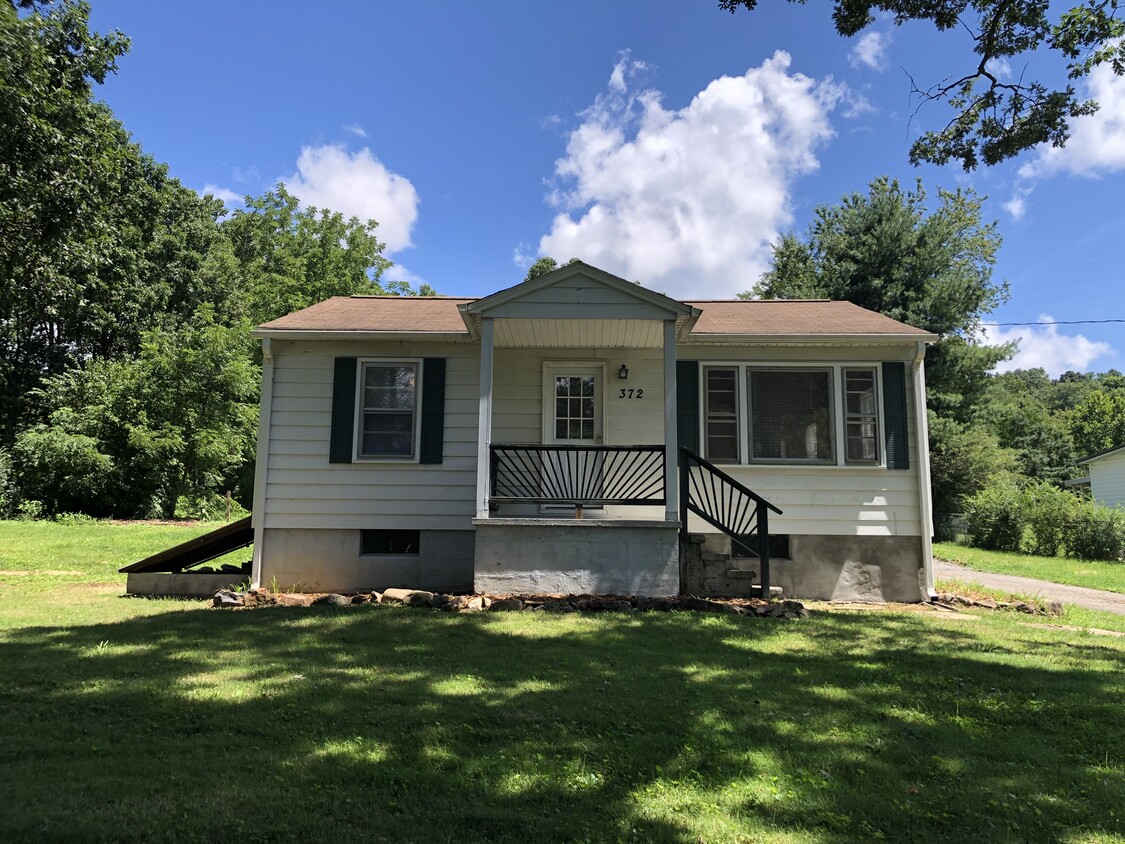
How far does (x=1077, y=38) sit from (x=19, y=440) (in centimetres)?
2364

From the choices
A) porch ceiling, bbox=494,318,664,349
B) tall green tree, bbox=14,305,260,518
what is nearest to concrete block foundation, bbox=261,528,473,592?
porch ceiling, bbox=494,318,664,349

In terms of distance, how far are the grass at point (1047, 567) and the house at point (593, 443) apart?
227 inches

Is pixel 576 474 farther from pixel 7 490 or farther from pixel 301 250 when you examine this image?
pixel 301 250

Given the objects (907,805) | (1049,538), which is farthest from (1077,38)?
(1049,538)

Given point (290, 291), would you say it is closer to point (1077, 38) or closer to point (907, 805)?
point (1077, 38)

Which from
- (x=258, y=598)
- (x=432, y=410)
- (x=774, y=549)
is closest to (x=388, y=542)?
(x=258, y=598)

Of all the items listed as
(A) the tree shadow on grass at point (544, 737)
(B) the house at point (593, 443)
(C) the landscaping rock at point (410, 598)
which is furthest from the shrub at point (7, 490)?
(C) the landscaping rock at point (410, 598)

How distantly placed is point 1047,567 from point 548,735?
1465 centimetres

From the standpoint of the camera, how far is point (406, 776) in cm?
287

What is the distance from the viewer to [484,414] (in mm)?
7855

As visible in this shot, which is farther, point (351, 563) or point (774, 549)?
point (774, 549)

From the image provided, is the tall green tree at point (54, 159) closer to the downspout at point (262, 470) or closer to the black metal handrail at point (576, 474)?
the downspout at point (262, 470)

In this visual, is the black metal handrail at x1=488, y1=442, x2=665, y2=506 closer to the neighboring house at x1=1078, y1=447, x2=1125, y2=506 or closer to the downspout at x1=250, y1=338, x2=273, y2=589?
the downspout at x1=250, y1=338, x2=273, y2=589

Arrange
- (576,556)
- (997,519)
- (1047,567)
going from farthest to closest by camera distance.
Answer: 1. (997,519)
2. (1047,567)
3. (576,556)
